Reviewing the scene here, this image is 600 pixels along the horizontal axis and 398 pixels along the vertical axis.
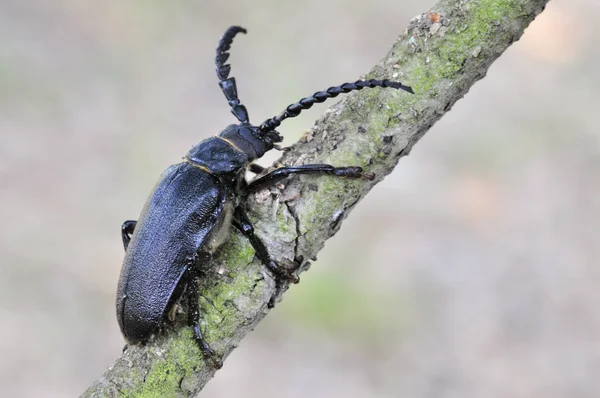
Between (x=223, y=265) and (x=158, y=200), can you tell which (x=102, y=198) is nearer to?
(x=158, y=200)

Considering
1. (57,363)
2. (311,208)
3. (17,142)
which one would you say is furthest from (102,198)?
(311,208)

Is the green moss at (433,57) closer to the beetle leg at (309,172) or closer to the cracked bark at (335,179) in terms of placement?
the cracked bark at (335,179)

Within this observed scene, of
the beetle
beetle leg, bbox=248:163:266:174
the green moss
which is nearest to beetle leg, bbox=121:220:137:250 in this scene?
the beetle

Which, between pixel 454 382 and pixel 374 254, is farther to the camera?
pixel 374 254

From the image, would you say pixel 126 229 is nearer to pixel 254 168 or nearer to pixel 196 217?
pixel 196 217

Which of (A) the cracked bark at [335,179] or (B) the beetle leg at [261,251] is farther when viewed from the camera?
(B) the beetle leg at [261,251]

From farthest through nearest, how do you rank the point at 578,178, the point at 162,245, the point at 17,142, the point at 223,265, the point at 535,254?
the point at 17,142
the point at 578,178
the point at 535,254
the point at 162,245
the point at 223,265

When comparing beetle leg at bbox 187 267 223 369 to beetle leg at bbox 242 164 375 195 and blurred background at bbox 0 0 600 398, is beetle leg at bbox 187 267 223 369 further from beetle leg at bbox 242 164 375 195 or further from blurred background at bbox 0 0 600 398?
blurred background at bbox 0 0 600 398

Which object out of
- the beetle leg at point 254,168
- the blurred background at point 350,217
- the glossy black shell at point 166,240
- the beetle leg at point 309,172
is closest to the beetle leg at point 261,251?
the beetle leg at point 309,172
